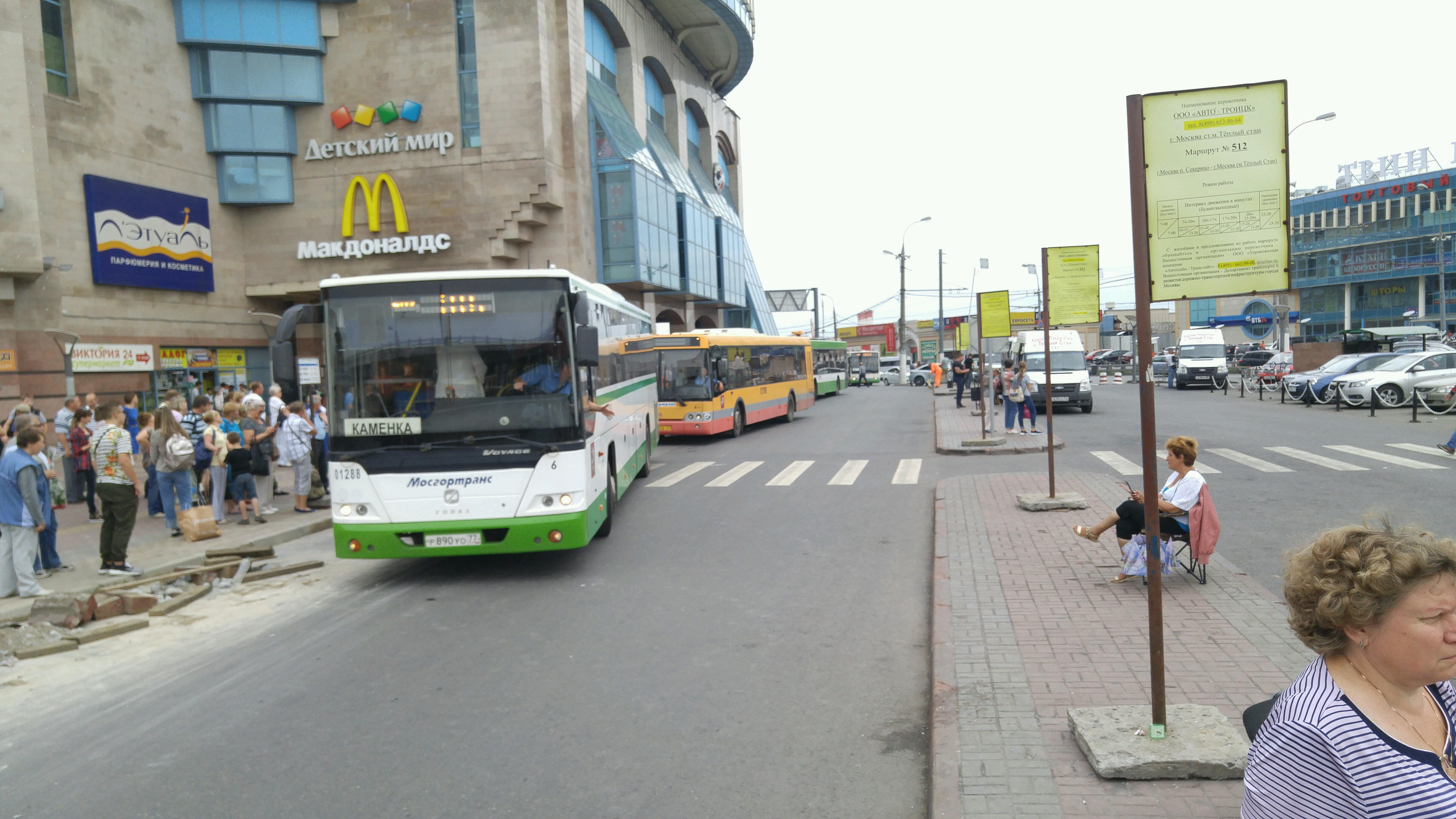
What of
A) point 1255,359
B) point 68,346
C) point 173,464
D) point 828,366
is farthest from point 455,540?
point 1255,359

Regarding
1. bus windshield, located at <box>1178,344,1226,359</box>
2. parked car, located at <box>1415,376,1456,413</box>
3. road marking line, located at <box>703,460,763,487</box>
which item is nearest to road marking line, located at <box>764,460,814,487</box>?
road marking line, located at <box>703,460,763,487</box>

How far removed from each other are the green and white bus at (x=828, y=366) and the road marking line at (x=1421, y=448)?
2578cm

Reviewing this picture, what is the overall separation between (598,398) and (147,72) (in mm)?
25839

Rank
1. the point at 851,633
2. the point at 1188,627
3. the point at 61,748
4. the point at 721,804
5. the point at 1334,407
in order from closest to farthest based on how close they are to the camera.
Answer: the point at 721,804, the point at 61,748, the point at 1188,627, the point at 851,633, the point at 1334,407

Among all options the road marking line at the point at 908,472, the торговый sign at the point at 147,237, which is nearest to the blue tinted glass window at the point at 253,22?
the торговый sign at the point at 147,237

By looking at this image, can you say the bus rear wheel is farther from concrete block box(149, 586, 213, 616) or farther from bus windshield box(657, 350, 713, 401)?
bus windshield box(657, 350, 713, 401)

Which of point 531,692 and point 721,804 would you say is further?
point 531,692

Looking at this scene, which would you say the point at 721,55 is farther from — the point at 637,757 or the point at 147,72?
the point at 637,757

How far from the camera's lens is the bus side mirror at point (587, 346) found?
8547 mm

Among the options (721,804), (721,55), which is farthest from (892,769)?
(721,55)

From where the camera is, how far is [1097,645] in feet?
19.4

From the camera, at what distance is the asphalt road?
173 inches

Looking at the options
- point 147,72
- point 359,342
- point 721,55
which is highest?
point 721,55

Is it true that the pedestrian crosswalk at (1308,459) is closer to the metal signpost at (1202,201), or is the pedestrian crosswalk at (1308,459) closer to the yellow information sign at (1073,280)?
the yellow information sign at (1073,280)
